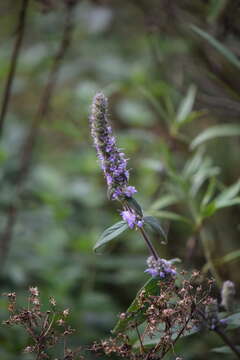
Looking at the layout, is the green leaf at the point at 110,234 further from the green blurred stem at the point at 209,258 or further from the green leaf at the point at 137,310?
the green blurred stem at the point at 209,258

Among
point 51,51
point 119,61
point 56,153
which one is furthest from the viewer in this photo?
point 56,153

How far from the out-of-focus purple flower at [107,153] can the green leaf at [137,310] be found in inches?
8.0

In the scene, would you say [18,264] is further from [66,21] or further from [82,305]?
[66,21]

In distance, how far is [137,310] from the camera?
3.66 ft

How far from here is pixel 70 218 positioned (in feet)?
9.93

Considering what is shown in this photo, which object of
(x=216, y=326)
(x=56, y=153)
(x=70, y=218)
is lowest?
(x=216, y=326)

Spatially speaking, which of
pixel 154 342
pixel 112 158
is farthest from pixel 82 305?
pixel 112 158

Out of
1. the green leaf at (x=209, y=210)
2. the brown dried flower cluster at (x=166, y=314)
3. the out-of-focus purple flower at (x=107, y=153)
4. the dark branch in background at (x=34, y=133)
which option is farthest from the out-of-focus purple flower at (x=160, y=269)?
the dark branch in background at (x=34, y=133)

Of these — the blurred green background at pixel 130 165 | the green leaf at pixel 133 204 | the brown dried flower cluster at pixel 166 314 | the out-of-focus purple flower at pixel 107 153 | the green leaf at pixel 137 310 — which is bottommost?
the brown dried flower cluster at pixel 166 314

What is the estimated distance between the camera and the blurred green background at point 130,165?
2084 mm

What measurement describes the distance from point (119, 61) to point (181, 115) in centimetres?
154

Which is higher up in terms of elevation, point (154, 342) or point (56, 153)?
point (56, 153)

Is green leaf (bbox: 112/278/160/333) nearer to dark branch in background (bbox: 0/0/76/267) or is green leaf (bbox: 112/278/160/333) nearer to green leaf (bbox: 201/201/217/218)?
green leaf (bbox: 201/201/217/218)

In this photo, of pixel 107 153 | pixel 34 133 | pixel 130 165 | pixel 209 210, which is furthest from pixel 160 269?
pixel 130 165
